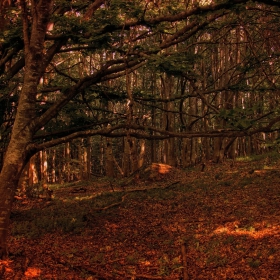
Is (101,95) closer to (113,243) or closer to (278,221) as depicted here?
(113,243)

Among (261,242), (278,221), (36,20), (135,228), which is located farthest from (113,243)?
(36,20)

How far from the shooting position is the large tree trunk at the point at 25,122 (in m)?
6.98

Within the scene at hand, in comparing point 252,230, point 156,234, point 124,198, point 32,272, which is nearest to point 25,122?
point 32,272

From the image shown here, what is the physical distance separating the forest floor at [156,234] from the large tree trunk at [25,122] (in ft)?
4.40

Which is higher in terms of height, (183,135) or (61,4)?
(61,4)

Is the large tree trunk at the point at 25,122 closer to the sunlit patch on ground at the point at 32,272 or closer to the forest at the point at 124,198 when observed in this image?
the forest at the point at 124,198

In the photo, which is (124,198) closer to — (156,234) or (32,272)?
(156,234)

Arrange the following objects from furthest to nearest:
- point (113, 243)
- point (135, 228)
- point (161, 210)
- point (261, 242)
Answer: point (161, 210), point (135, 228), point (113, 243), point (261, 242)

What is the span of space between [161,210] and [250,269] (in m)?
4.93

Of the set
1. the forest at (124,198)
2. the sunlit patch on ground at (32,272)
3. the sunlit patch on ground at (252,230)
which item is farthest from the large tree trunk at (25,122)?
the sunlit patch on ground at (252,230)

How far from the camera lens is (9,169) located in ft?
23.3

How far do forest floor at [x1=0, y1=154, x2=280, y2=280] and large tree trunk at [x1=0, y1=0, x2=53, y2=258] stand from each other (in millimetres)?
1342

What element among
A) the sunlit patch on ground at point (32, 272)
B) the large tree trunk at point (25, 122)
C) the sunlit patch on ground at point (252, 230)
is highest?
the large tree trunk at point (25, 122)

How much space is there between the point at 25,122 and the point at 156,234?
468 cm
